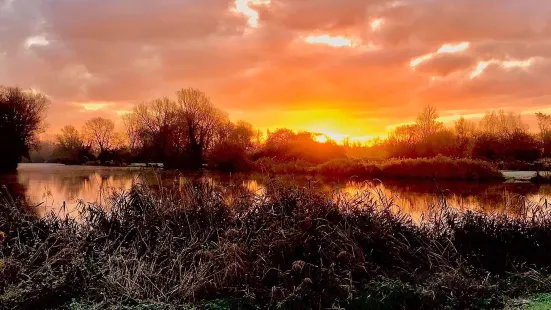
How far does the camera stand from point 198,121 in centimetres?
5809

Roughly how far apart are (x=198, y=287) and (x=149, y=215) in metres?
2.55

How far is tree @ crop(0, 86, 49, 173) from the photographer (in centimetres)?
5441

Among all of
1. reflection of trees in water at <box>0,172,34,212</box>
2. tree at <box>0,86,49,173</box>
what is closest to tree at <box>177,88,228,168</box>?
tree at <box>0,86,49,173</box>

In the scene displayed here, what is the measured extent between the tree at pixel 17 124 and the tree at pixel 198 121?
1696 cm

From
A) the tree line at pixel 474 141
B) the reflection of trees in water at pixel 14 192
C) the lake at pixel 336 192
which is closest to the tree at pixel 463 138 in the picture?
the tree line at pixel 474 141

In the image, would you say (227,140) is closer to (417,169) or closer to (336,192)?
(417,169)

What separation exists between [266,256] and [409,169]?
33877 mm

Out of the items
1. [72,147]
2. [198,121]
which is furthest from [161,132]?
[72,147]

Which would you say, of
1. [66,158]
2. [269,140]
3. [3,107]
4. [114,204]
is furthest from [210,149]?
[114,204]

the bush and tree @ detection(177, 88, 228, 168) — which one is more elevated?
tree @ detection(177, 88, 228, 168)

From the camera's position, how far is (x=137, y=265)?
820cm

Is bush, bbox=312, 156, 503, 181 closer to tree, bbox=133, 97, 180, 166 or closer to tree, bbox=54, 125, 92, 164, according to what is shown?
tree, bbox=133, 97, 180, 166

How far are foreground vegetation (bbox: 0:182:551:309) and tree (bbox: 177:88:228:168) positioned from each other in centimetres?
4591

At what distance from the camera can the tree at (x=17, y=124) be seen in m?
54.4
